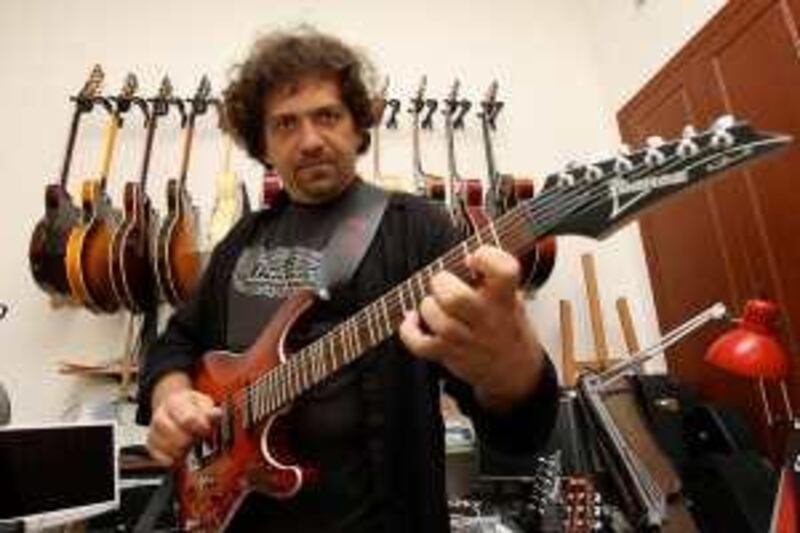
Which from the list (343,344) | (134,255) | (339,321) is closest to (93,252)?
(134,255)

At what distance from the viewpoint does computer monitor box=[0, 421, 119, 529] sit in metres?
1.78

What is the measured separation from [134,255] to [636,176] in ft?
6.05

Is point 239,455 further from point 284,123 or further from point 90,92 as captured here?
point 90,92

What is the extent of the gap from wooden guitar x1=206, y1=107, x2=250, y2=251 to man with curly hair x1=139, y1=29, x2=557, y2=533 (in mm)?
881

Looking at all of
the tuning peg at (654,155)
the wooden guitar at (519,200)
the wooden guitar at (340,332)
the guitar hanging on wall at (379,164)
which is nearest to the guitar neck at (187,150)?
the guitar hanging on wall at (379,164)

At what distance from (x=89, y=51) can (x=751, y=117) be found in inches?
93.1

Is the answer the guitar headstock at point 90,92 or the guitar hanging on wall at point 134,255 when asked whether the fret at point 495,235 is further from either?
the guitar headstock at point 90,92

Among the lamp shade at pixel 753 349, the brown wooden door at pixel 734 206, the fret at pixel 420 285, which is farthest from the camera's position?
the brown wooden door at pixel 734 206

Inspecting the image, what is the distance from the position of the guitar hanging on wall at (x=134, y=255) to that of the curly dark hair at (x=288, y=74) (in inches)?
33.5

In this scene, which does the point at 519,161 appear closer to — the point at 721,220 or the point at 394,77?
the point at 394,77

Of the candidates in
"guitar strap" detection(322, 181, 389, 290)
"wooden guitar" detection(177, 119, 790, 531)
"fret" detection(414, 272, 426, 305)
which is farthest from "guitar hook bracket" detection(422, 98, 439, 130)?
"fret" detection(414, 272, 426, 305)

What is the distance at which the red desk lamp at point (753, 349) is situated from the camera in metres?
1.71

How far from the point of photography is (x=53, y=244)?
2301mm

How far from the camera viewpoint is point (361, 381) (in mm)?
1095
